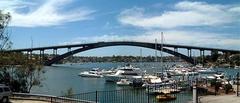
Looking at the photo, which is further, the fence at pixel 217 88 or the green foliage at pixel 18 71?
the green foliage at pixel 18 71

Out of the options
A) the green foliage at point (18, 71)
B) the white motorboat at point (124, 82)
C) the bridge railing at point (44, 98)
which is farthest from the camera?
the white motorboat at point (124, 82)

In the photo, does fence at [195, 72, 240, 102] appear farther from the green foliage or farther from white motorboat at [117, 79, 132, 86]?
white motorboat at [117, 79, 132, 86]

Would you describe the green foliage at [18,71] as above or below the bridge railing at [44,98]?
above

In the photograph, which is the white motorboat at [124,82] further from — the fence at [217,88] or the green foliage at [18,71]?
the green foliage at [18,71]

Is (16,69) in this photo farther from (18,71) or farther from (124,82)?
(124,82)

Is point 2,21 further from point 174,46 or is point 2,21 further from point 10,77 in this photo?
point 174,46

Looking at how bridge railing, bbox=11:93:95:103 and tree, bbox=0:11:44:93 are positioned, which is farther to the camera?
tree, bbox=0:11:44:93

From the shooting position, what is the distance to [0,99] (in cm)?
3189

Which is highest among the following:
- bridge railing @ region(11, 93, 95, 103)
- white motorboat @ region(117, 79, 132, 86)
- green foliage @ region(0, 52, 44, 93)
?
green foliage @ region(0, 52, 44, 93)

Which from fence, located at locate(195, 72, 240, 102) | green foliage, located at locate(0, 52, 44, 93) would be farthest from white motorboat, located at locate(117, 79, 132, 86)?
green foliage, located at locate(0, 52, 44, 93)

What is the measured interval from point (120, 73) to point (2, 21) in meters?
59.0

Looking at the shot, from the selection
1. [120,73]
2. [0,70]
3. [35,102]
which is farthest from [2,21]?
[120,73]

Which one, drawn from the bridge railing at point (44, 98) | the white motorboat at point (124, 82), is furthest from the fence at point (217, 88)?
the white motorboat at point (124, 82)

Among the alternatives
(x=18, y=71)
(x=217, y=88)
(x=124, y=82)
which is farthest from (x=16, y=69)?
(x=124, y=82)
